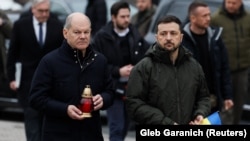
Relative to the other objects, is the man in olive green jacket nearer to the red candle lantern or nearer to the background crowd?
the background crowd

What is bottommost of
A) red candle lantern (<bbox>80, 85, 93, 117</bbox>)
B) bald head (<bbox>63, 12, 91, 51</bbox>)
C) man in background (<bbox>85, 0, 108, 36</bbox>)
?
man in background (<bbox>85, 0, 108, 36</bbox>)

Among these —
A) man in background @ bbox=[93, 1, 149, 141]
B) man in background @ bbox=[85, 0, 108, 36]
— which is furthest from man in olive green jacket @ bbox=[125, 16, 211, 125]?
man in background @ bbox=[85, 0, 108, 36]

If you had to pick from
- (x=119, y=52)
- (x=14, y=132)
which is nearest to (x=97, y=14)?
(x=14, y=132)

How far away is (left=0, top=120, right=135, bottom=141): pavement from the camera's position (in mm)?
12853

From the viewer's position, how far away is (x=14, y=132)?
13.4m

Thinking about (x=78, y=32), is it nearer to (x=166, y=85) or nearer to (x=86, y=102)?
(x=86, y=102)

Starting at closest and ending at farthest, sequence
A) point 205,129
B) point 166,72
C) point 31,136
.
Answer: point 205,129 < point 166,72 < point 31,136

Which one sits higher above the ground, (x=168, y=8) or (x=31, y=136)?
(x=168, y=8)

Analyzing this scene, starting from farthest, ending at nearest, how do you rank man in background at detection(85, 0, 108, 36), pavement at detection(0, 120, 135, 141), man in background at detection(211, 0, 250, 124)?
man in background at detection(85, 0, 108, 36) < pavement at detection(0, 120, 135, 141) < man in background at detection(211, 0, 250, 124)

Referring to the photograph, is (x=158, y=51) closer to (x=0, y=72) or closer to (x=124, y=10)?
(x=124, y=10)

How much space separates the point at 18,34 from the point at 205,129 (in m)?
3.91

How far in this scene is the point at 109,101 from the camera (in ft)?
26.5

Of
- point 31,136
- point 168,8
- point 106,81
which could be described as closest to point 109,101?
point 106,81

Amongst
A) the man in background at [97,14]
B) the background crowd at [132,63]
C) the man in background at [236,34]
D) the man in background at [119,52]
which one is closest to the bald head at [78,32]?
the background crowd at [132,63]
